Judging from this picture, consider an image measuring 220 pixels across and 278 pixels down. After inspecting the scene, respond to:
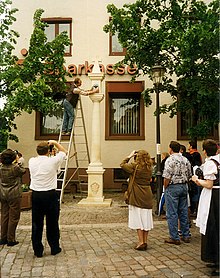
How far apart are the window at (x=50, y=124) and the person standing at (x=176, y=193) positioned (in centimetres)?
981

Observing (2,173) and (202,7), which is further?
(202,7)

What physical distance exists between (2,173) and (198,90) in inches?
233

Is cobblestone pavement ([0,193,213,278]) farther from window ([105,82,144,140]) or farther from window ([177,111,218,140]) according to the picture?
window ([105,82,144,140])

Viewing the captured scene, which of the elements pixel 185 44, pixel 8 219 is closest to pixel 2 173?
pixel 8 219

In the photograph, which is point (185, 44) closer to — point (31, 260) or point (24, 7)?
point (31, 260)

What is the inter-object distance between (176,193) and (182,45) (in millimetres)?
4496

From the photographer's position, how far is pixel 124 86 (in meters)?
15.4

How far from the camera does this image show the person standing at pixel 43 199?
18.6 feet

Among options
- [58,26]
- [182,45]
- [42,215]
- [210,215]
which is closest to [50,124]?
[58,26]

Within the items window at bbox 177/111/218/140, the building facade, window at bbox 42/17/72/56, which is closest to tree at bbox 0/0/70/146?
the building facade

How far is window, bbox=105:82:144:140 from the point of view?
15.4 metres

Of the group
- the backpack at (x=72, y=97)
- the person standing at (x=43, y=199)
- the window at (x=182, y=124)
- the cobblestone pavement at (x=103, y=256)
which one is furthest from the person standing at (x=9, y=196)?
the window at (x=182, y=124)

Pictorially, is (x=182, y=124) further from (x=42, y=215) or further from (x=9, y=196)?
(x=42, y=215)

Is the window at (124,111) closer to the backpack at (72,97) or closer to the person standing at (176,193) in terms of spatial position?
the backpack at (72,97)
